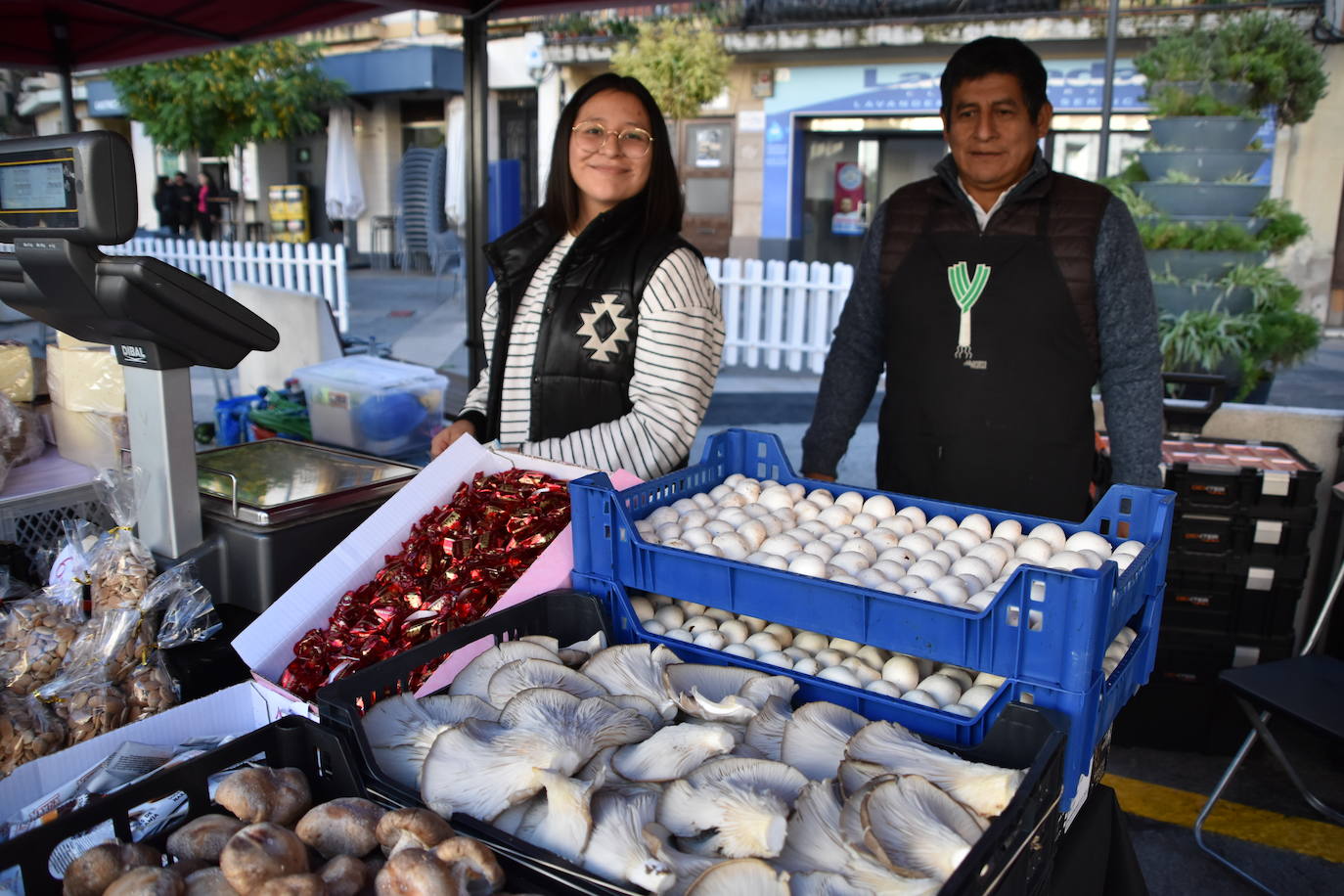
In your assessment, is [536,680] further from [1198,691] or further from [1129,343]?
[1198,691]

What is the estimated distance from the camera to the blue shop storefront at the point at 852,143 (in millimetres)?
13781

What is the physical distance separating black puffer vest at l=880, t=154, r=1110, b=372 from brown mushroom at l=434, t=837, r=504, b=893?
7.37ft

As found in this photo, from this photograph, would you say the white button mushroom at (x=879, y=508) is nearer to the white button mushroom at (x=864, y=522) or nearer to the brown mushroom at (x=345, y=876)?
the white button mushroom at (x=864, y=522)

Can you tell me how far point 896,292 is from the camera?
2939 mm

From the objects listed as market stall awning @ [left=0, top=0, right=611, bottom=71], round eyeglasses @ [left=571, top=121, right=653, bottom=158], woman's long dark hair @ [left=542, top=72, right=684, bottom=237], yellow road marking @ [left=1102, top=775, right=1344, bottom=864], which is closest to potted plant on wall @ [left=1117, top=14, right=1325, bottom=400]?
yellow road marking @ [left=1102, top=775, right=1344, bottom=864]

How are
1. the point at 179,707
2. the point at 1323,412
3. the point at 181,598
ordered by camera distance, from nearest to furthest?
the point at 179,707 < the point at 181,598 < the point at 1323,412

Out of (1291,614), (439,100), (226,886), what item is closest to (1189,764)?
(1291,614)

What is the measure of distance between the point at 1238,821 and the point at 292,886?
321 cm

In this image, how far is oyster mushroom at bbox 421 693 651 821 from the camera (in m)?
Answer: 1.12

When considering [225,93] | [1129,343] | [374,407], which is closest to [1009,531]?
[1129,343]

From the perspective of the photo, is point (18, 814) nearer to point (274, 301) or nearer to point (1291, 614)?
point (1291, 614)

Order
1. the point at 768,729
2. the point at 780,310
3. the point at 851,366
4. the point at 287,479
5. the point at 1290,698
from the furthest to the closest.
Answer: the point at 780,310 → the point at 851,366 → the point at 1290,698 → the point at 287,479 → the point at 768,729

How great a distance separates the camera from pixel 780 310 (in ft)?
34.1

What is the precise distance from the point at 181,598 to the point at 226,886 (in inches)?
32.6
